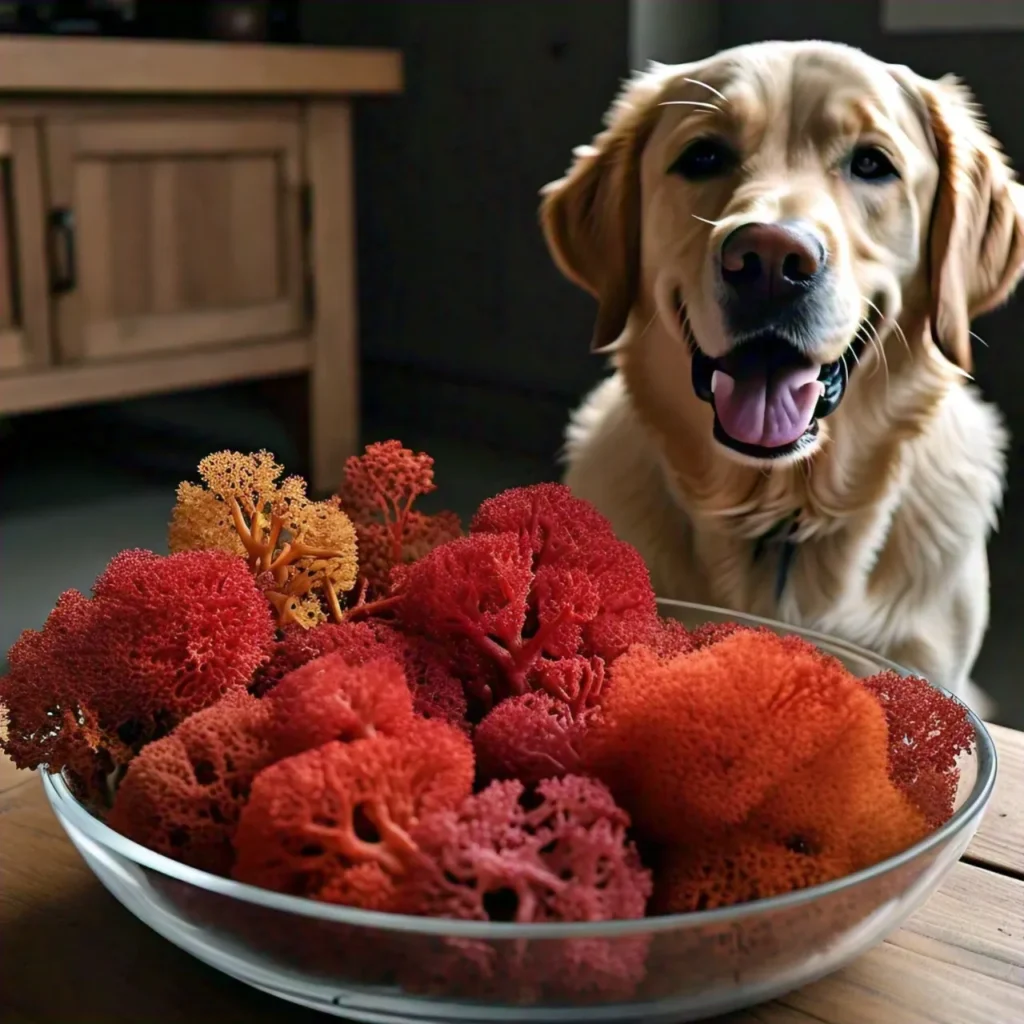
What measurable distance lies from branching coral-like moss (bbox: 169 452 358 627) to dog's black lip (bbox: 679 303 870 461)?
2.14 ft

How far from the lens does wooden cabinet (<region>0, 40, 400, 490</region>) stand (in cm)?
222

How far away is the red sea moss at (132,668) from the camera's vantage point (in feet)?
1.61

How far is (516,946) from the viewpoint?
373 millimetres

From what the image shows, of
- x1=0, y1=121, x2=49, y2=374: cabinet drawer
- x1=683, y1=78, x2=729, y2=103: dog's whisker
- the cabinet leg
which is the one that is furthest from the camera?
the cabinet leg

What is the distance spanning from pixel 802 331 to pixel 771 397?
87mm

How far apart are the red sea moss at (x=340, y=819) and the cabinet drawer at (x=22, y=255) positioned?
6.63ft

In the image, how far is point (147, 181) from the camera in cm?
239

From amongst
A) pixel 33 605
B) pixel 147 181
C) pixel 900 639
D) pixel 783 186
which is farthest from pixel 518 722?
pixel 147 181

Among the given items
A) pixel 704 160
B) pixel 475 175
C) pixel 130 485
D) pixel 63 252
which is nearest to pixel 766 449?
pixel 704 160

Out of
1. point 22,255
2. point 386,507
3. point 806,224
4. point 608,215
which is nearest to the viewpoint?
point 386,507

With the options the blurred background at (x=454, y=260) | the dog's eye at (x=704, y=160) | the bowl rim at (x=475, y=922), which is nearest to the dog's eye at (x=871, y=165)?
the dog's eye at (x=704, y=160)

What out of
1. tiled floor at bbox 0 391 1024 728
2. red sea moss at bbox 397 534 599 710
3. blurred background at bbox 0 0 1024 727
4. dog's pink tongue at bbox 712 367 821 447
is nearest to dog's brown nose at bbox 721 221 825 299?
dog's pink tongue at bbox 712 367 821 447

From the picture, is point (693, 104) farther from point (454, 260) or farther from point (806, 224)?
point (454, 260)

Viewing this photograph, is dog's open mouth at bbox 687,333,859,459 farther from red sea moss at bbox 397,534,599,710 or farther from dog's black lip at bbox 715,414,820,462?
red sea moss at bbox 397,534,599,710
